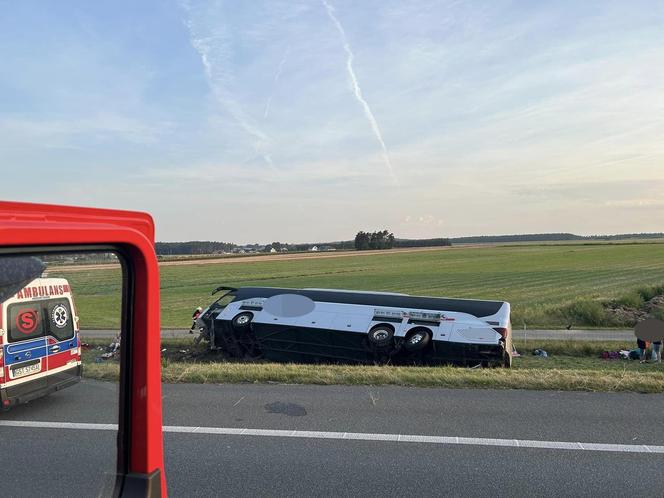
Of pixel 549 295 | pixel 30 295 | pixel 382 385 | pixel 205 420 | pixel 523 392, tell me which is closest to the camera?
pixel 30 295

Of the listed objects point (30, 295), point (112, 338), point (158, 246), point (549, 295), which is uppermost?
point (158, 246)

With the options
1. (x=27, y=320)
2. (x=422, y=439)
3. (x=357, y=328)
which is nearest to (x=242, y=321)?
(x=357, y=328)

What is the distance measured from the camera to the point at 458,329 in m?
9.20

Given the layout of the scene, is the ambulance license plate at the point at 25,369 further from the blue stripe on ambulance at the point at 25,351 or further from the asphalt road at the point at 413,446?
the asphalt road at the point at 413,446

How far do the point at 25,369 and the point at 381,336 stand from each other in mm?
8244

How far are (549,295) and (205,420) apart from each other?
78.2 ft

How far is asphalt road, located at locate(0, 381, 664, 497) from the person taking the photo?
3.82 metres

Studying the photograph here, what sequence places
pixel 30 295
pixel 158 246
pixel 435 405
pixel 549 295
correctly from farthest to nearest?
1. pixel 549 295
2. pixel 435 405
3. pixel 158 246
4. pixel 30 295

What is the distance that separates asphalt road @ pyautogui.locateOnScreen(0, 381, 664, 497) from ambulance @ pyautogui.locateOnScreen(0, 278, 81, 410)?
8.29 feet

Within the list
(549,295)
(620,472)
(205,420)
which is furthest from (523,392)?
(549,295)

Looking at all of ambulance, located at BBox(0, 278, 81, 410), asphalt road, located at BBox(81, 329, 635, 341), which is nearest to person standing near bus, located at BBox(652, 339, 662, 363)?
asphalt road, located at BBox(81, 329, 635, 341)

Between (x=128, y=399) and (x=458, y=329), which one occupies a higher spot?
(x=128, y=399)

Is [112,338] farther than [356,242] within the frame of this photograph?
No

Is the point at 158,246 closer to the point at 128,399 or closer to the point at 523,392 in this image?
the point at 128,399
